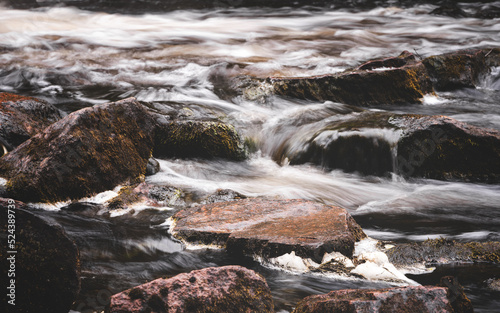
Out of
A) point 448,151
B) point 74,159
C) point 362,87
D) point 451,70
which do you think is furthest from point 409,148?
point 451,70

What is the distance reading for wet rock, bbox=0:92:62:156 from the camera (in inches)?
212

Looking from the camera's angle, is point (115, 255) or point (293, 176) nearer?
point (115, 255)

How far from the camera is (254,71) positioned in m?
10.1

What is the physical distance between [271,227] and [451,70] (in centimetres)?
696

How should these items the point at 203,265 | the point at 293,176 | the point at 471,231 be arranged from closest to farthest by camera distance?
the point at 203,265 → the point at 471,231 → the point at 293,176

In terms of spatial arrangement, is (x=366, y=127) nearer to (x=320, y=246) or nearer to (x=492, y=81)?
(x=320, y=246)

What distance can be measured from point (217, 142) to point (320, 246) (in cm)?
324

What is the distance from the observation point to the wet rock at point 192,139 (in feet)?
20.5

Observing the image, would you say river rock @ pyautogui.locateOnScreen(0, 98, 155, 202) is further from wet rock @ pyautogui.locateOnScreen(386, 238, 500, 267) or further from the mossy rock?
the mossy rock

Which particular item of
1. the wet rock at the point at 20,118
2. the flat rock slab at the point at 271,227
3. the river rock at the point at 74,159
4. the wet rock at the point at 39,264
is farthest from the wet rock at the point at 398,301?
the wet rock at the point at 20,118

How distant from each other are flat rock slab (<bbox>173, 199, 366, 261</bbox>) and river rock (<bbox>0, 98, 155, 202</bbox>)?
113cm

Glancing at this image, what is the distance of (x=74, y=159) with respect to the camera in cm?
463

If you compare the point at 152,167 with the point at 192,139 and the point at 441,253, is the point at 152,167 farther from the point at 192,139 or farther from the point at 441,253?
the point at 441,253

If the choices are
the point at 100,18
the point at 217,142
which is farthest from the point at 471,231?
the point at 100,18
